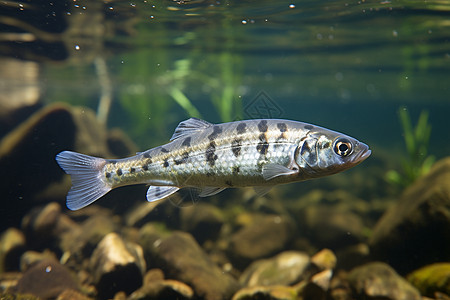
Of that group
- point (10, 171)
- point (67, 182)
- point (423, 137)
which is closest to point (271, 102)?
point (67, 182)

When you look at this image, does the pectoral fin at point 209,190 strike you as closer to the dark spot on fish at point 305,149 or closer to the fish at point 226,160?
the fish at point 226,160

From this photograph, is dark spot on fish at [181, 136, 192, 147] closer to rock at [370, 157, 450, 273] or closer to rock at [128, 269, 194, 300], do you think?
rock at [128, 269, 194, 300]

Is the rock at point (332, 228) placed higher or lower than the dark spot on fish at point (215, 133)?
lower

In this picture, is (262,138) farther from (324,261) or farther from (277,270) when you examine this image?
(277,270)

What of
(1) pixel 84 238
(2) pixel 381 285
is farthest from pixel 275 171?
(1) pixel 84 238

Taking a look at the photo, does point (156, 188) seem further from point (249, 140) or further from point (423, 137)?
point (423, 137)

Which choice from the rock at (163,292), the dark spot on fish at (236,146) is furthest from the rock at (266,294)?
the dark spot on fish at (236,146)
